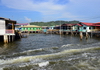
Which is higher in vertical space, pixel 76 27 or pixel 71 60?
pixel 76 27

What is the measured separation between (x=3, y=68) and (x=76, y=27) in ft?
132

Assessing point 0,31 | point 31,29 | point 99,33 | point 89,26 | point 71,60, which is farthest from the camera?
point 31,29

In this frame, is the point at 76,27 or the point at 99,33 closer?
the point at 99,33

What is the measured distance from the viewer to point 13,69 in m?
6.75

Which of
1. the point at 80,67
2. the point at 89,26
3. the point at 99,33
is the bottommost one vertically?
the point at 80,67

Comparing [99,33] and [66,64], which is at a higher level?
[99,33]

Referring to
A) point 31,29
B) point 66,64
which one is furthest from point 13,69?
point 31,29

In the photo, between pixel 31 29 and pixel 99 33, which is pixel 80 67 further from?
pixel 31 29

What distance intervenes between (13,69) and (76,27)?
40125mm

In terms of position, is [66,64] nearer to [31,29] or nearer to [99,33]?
[99,33]

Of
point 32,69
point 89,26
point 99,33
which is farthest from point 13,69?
point 89,26

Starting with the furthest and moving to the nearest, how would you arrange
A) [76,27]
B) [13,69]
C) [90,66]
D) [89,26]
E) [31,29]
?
[31,29] → [76,27] → [89,26] → [90,66] → [13,69]

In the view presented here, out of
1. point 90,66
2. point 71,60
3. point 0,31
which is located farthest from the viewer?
point 0,31

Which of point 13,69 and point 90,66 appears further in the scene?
point 90,66
